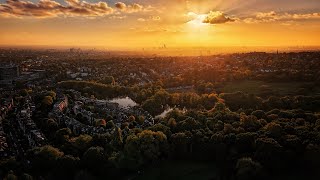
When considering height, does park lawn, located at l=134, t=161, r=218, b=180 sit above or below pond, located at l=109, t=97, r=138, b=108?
below

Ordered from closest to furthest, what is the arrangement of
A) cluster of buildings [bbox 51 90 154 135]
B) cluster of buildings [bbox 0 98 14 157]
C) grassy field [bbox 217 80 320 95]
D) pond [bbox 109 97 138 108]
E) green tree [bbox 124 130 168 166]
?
green tree [bbox 124 130 168 166], cluster of buildings [bbox 0 98 14 157], cluster of buildings [bbox 51 90 154 135], pond [bbox 109 97 138 108], grassy field [bbox 217 80 320 95]

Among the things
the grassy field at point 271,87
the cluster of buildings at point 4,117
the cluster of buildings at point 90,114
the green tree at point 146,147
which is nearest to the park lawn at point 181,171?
the green tree at point 146,147

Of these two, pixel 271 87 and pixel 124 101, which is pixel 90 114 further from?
pixel 271 87

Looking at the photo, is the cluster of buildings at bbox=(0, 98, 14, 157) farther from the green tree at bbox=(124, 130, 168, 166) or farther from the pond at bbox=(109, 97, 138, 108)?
the pond at bbox=(109, 97, 138, 108)

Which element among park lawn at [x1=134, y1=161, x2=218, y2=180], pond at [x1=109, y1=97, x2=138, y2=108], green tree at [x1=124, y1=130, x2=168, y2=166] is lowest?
park lawn at [x1=134, y1=161, x2=218, y2=180]

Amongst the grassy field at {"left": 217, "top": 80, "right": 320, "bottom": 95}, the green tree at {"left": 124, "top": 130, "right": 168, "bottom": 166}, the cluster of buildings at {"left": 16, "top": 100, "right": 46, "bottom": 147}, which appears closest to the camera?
the green tree at {"left": 124, "top": 130, "right": 168, "bottom": 166}

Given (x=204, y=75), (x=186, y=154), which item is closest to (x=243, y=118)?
(x=186, y=154)

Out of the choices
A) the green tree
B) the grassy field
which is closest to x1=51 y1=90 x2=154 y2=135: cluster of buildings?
the green tree

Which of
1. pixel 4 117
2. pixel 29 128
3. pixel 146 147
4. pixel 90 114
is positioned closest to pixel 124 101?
Answer: pixel 90 114
